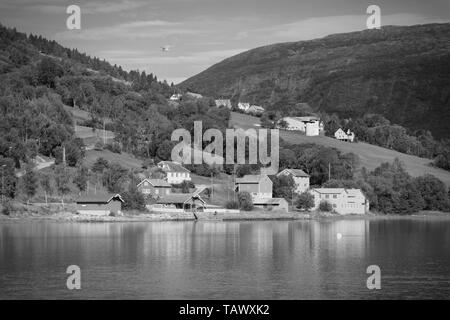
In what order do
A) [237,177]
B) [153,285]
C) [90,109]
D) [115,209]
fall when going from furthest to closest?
1. [90,109]
2. [237,177]
3. [115,209]
4. [153,285]

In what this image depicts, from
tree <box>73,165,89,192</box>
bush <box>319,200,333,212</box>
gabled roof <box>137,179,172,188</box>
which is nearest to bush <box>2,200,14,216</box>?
tree <box>73,165,89,192</box>

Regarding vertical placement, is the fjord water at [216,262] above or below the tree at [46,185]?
below

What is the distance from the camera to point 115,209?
280 ft

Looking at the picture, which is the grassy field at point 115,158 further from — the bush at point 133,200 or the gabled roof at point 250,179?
the bush at point 133,200

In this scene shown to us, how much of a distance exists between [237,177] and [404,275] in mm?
71804

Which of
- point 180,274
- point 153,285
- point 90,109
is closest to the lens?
point 153,285

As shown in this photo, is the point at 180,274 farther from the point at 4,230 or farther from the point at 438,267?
the point at 4,230

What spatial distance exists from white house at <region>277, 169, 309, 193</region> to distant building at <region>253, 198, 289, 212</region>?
34.3 feet

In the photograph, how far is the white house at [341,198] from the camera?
345ft

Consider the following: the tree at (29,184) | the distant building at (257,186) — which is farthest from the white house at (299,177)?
the tree at (29,184)

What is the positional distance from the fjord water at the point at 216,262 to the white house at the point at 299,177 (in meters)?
38.5

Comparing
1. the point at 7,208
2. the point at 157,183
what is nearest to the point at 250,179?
the point at 157,183
